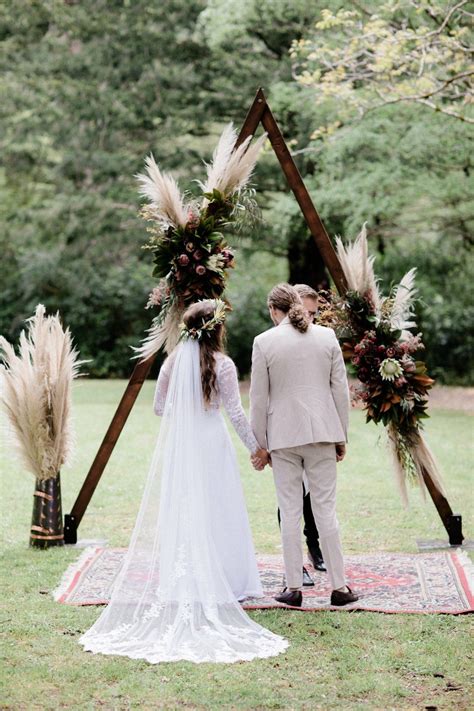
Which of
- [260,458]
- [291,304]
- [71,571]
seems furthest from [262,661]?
[71,571]

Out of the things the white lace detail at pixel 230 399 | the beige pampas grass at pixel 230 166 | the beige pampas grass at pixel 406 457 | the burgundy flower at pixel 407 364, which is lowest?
the beige pampas grass at pixel 406 457

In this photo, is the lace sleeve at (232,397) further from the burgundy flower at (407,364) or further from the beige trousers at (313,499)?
the burgundy flower at (407,364)

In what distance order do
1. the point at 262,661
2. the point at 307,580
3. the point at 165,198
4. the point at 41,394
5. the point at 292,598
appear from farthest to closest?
the point at 41,394 → the point at 165,198 → the point at 307,580 → the point at 292,598 → the point at 262,661

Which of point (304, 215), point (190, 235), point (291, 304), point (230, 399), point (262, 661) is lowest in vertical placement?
point (262, 661)

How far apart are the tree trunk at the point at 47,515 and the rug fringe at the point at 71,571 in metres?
0.29

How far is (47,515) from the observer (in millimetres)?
7590

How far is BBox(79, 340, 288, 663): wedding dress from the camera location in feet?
17.0

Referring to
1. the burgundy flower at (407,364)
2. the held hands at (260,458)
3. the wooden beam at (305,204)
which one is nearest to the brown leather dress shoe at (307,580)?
the held hands at (260,458)

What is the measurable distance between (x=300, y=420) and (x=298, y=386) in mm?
210

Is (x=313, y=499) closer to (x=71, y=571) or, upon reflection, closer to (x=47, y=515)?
(x=71, y=571)

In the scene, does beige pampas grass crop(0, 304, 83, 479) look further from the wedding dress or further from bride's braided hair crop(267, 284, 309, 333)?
bride's braided hair crop(267, 284, 309, 333)

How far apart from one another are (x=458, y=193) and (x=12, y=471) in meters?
9.63

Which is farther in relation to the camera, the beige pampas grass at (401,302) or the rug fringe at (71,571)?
the beige pampas grass at (401,302)

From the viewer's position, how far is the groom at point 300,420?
19.2 feet
